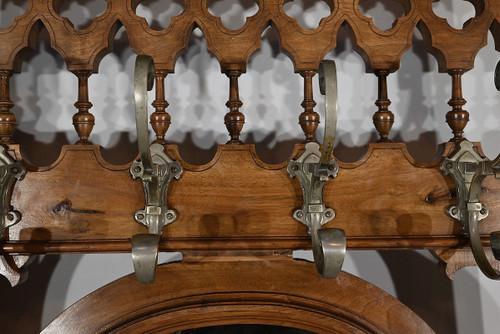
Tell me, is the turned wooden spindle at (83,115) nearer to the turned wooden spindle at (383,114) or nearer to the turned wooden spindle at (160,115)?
the turned wooden spindle at (160,115)

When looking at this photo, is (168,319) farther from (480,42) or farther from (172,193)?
(480,42)

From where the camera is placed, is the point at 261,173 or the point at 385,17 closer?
the point at 261,173

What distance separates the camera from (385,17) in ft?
2.85

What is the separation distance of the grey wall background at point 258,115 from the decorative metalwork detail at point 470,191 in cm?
15

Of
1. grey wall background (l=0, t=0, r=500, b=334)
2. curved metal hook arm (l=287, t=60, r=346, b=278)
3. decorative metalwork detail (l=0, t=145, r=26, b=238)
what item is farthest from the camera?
grey wall background (l=0, t=0, r=500, b=334)

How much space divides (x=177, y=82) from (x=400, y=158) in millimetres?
356

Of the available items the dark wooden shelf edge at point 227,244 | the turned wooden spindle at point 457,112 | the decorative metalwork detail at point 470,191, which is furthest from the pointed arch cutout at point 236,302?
the turned wooden spindle at point 457,112

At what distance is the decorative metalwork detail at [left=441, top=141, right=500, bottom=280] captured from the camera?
26.9 inches

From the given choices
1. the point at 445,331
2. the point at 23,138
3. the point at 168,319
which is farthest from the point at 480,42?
the point at 23,138

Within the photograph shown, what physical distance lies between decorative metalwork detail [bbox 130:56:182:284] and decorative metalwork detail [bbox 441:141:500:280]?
14.1 inches

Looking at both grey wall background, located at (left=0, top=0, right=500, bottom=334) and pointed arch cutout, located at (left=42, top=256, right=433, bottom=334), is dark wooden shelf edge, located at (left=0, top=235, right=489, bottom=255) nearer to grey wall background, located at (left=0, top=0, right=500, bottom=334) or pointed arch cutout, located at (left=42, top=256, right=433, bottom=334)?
pointed arch cutout, located at (left=42, top=256, right=433, bottom=334)

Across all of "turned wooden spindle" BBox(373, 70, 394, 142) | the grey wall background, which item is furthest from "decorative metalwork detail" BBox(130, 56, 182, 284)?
"turned wooden spindle" BBox(373, 70, 394, 142)

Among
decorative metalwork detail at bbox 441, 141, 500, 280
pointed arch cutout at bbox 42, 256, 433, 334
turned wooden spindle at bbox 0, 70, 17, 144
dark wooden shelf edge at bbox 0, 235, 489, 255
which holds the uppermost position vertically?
turned wooden spindle at bbox 0, 70, 17, 144

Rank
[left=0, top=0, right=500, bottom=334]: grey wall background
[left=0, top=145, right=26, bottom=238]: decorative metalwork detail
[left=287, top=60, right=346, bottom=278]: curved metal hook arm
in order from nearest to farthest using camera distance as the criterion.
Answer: [left=287, top=60, right=346, bottom=278]: curved metal hook arm
[left=0, top=145, right=26, bottom=238]: decorative metalwork detail
[left=0, top=0, right=500, bottom=334]: grey wall background
